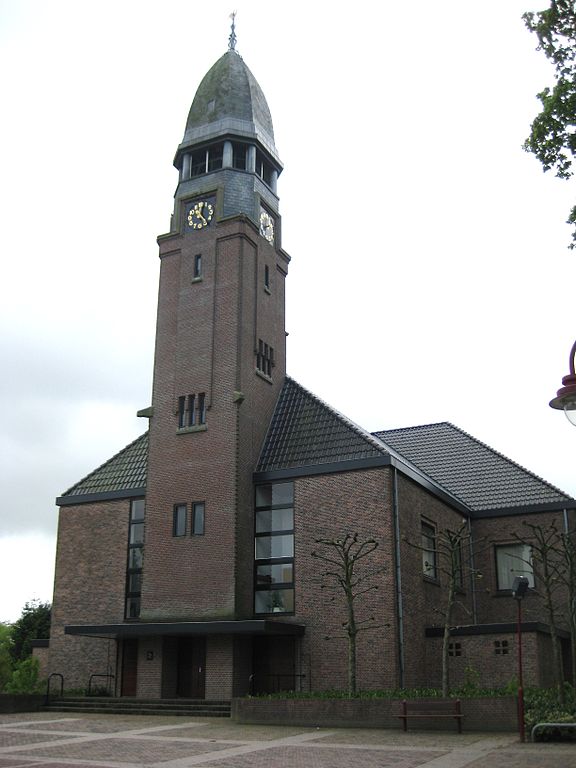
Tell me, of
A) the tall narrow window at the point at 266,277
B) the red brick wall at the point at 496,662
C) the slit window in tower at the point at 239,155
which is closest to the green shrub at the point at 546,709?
the red brick wall at the point at 496,662

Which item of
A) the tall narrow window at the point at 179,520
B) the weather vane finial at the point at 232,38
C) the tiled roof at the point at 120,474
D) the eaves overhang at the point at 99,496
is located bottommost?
the tall narrow window at the point at 179,520

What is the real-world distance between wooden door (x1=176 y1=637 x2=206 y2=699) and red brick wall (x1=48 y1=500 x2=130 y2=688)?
336 centimetres

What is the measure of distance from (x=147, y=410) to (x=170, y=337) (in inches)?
117

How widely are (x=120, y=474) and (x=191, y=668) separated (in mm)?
9137

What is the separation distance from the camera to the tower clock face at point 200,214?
114 ft

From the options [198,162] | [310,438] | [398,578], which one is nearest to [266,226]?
[198,162]

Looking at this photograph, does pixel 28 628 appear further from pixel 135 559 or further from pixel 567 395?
pixel 567 395

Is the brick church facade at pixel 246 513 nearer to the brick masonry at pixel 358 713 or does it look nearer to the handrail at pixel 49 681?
→ the handrail at pixel 49 681

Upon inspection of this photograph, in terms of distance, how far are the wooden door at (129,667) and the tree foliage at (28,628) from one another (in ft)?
81.4

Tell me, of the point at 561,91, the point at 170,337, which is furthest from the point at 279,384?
the point at 561,91

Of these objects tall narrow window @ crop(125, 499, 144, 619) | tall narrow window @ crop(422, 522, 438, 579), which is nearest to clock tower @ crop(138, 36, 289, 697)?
tall narrow window @ crop(125, 499, 144, 619)

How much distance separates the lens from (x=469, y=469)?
38.6 meters

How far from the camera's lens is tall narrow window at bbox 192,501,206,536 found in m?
30.4

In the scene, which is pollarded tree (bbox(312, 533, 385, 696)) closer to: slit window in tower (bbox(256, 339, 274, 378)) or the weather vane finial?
slit window in tower (bbox(256, 339, 274, 378))
